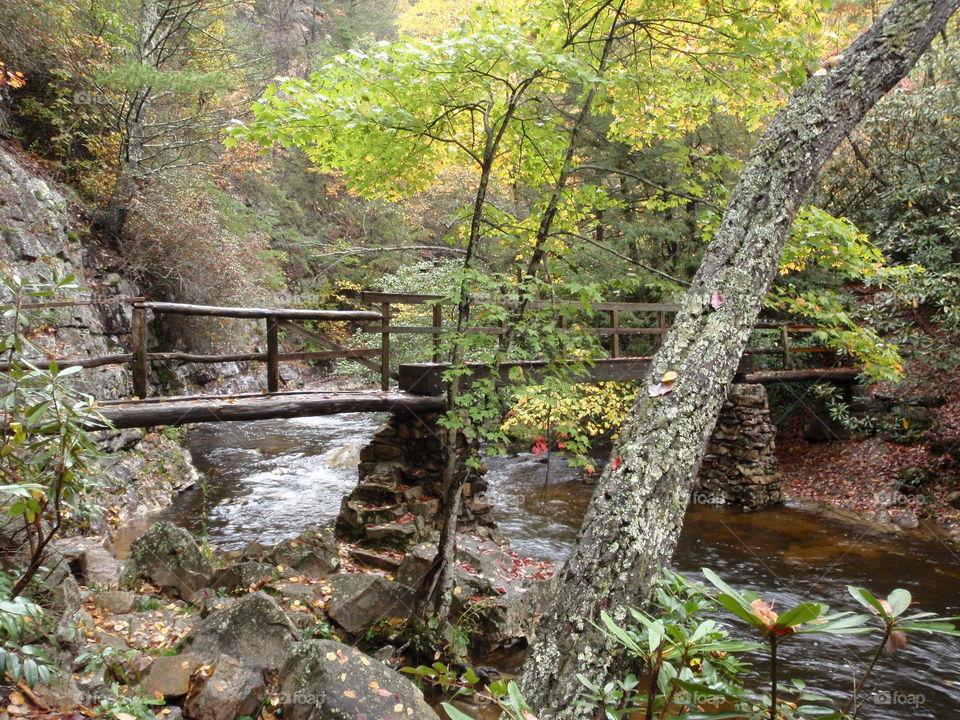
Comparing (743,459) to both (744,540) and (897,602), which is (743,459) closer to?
(744,540)

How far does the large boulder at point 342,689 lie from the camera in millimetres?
3111

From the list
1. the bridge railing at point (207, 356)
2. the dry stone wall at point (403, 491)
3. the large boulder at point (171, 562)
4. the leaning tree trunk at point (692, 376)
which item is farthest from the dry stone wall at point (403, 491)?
the leaning tree trunk at point (692, 376)

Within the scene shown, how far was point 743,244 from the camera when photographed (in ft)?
7.73

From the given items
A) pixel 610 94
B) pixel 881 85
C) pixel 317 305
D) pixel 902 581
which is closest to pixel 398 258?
pixel 317 305

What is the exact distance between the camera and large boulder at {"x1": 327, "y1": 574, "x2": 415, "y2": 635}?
Answer: 4.90 meters

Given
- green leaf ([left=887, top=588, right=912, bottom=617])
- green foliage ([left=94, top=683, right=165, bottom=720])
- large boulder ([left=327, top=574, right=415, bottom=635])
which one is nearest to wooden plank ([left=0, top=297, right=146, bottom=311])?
green foliage ([left=94, top=683, right=165, bottom=720])

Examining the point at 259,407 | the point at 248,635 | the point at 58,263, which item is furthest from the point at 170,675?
the point at 58,263

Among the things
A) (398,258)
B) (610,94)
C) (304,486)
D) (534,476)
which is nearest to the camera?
(610,94)

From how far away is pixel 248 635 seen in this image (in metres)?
3.85

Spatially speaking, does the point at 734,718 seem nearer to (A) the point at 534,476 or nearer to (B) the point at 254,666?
(B) the point at 254,666

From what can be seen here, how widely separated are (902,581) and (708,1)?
677cm

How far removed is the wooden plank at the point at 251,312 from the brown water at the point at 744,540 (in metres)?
3.16

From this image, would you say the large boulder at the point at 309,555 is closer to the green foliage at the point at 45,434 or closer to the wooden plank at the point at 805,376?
the green foliage at the point at 45,434

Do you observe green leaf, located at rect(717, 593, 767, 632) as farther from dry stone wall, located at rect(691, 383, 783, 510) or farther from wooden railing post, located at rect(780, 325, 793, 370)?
wooden railing post, located at rect(780, 325, 793, 370)
